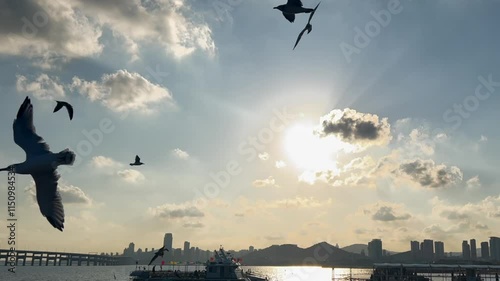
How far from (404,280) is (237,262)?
2976 centimetres

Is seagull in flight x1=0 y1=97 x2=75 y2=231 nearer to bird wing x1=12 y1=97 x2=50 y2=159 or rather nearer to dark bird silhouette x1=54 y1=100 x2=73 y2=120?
bird wing x1=12 y1=97 x2=50 y2=159

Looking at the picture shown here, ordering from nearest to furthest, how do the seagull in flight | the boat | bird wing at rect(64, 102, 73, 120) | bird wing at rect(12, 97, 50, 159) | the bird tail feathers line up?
bird wing at rect(64, 102, 73, 120) < the bird tail feathers < the seagull in flight < bird wing at rect(12, 97, 50, 159) < the boat

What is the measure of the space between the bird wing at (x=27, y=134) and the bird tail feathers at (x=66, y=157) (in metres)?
0.96

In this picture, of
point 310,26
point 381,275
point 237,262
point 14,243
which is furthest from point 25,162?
point 381,275

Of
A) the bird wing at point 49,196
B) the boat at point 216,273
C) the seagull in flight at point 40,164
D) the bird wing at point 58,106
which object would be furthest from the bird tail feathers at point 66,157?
the boat at point 216,273

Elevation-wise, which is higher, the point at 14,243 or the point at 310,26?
the point at 310,26

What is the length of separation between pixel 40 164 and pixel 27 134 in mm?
1385

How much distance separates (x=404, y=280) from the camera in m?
72.2

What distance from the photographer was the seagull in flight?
1038cm

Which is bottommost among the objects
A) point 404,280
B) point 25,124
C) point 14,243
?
point 404,280

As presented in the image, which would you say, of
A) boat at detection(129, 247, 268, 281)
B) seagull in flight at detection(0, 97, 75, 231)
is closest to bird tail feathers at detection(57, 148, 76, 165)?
seagull in flight at detection(0, 97, 75, 231)

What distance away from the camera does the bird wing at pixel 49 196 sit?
10.7 m

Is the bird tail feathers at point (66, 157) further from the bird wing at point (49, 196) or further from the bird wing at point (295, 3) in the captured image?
the bird wing at point (295, 3)

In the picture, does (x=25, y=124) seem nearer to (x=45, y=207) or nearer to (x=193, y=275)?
(x=45, y=207)
